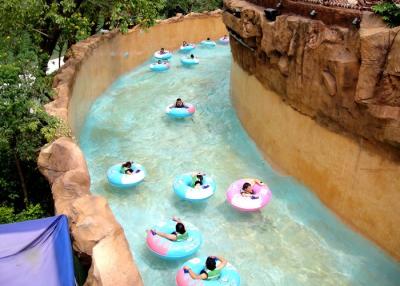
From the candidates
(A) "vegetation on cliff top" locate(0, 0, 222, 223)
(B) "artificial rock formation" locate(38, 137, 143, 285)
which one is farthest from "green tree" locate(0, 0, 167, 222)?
(B) "artificial rock formation" locate(38, 137, 143, 285)

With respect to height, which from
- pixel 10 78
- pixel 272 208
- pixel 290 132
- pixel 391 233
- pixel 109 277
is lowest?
pixel 272 208

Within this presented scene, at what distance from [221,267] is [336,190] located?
2.88m

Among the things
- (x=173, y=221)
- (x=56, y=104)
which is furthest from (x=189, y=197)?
(x=56, y=104)

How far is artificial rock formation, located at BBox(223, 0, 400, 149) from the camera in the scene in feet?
21.4

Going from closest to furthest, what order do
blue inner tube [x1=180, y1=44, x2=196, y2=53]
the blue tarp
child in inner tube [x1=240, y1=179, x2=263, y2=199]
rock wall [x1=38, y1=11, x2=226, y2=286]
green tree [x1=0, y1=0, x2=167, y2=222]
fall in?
the blue tarp → rock wall [x1=38, y1=11, x2=226, y2=286] → green tree [x1=0, y1=0, x2=167, y2=222] → child in inner tube [x1=240, y1=179, x2=263, y2=199] → blue inner tube [x1=180, y1=44, x2=196, y2=53]

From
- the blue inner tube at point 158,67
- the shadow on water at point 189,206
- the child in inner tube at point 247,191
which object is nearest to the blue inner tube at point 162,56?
the blue inner tube at point 158,67

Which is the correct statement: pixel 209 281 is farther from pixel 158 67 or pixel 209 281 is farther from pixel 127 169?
pixel 158 67

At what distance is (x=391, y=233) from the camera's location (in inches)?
286

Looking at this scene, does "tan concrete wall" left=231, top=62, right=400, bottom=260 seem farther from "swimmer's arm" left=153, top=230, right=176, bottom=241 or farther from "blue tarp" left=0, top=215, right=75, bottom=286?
"blue tarp" left=0, top=215, right=75, bottom=286

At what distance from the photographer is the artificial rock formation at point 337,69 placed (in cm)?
652

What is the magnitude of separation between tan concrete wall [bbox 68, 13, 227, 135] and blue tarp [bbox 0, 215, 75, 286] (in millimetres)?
4458

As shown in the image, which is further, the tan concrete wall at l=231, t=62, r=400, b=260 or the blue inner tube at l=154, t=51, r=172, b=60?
the blue inner tube at l=154, t=51, r=172, b=60

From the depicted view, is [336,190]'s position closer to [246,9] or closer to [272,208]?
[272,208]

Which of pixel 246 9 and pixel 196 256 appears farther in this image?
pixel 246 9
